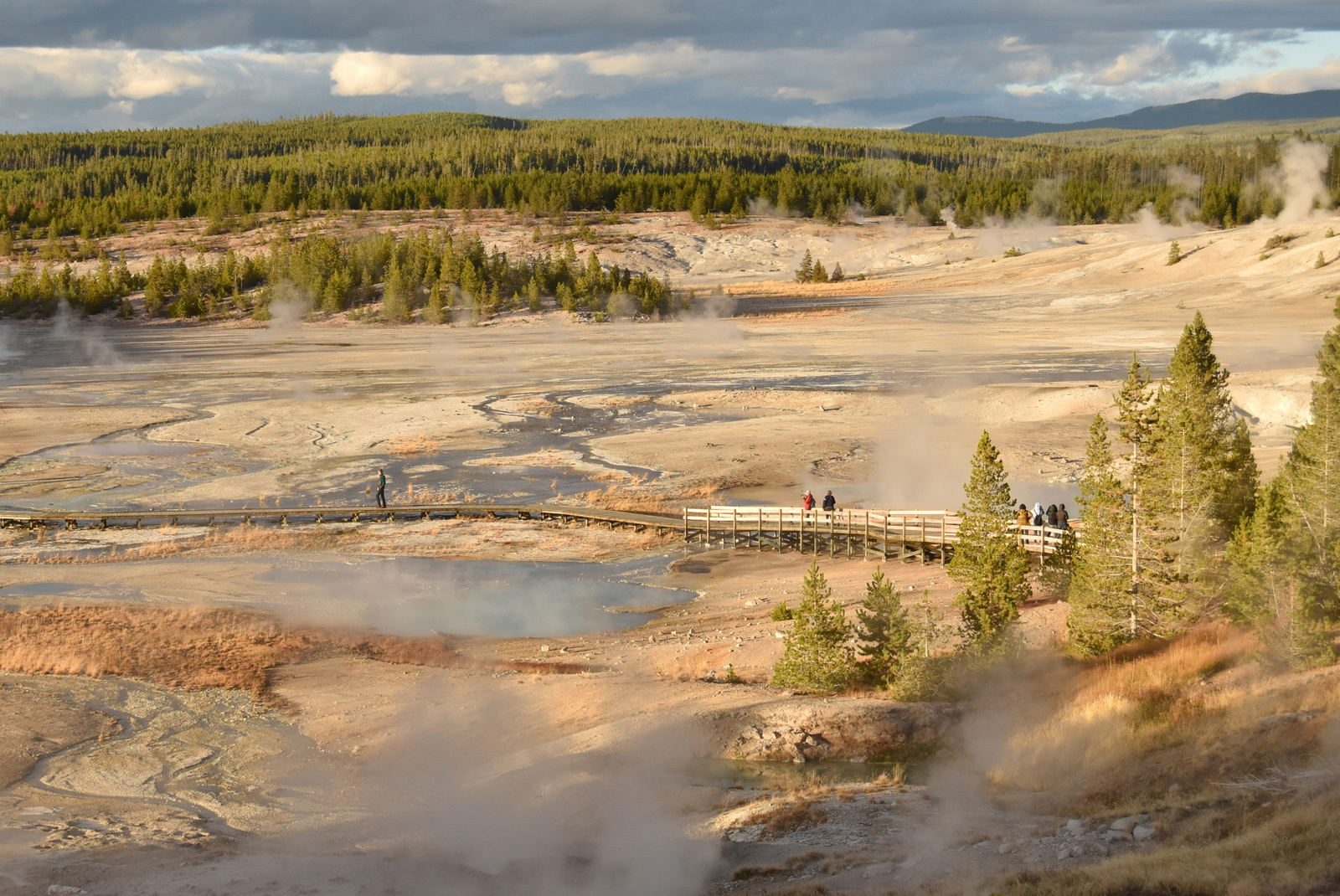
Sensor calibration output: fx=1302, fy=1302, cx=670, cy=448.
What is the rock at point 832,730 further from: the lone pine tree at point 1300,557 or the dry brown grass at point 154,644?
the dry brown grass at point 154,644

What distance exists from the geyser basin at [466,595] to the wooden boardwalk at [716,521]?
12.0 ft

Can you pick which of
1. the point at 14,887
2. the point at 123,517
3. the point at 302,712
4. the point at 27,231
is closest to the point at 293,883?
the point at 14,887

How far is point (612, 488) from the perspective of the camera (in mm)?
42812

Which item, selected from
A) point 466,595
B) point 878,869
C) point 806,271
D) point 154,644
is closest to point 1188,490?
point 878,869

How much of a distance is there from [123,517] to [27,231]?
11715 centimetres

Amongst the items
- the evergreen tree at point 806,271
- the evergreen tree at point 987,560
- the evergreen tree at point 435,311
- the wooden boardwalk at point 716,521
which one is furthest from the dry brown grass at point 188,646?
the evergreen tree at point 806,271

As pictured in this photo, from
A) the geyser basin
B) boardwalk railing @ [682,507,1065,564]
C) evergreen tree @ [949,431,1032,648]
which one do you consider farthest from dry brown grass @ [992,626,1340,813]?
the geyser basin

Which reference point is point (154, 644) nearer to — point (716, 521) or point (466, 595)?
point (466, 595)

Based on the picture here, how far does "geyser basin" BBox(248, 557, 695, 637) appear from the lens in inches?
1143

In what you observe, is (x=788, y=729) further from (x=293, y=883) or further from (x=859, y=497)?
(x=859, y=497)

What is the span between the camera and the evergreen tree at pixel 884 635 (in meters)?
22.9

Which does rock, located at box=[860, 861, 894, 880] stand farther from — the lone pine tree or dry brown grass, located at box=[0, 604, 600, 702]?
dry brown grass, located at box=[0, 604, 600, 702]

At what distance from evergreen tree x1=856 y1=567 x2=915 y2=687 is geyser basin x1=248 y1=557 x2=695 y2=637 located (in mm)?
6928

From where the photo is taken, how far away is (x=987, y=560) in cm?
2422
